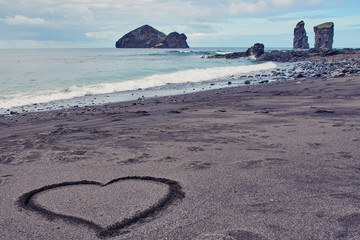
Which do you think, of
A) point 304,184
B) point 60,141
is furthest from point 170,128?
point 304,184

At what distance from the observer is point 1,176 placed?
355 cm

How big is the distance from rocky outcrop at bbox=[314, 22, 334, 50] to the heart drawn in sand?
353 feet

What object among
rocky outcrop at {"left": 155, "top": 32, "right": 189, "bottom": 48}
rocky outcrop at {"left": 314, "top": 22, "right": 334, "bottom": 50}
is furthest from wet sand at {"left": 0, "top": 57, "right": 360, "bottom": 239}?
rocky outcrop at {"left": 155, "top": 32, "right": 189, "bottom": 48}

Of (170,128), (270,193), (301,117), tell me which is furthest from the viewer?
(301,117)

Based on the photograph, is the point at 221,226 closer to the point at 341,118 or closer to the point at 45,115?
the point at 341,118

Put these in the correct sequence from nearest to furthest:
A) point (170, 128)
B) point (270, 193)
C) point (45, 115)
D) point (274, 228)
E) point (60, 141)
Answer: point (274, 228), point (270, 193), point (60, 141), point (170, 128), point (45, 115)

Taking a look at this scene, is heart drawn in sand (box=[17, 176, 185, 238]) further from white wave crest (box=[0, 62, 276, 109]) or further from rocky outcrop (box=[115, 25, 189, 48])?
rocky outcrop (box=[115, 25, 189, 48])

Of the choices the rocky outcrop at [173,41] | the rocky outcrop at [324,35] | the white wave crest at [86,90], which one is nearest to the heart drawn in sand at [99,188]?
the white wave crest at [86,90]

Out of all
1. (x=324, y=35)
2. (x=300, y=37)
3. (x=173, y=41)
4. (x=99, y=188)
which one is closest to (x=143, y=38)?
(x=173, y=41)

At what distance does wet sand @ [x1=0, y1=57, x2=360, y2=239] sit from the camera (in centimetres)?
233

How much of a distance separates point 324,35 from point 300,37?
629 inches

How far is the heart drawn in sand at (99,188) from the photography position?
7.75 ft

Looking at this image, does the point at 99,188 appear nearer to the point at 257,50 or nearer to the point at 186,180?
the point at 186,180

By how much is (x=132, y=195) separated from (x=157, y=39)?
128906 millimetres
